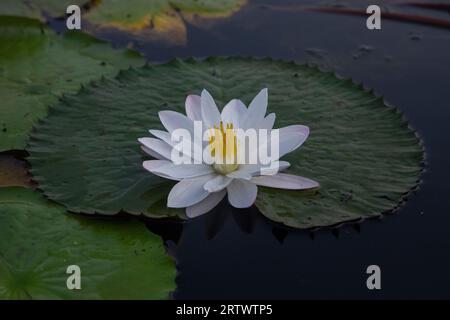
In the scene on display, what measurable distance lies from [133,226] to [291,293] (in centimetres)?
52

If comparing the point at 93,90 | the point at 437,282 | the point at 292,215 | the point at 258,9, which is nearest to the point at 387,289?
the point at 437,282

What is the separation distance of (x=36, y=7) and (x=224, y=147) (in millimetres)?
1789

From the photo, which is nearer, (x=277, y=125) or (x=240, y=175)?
(x=240, y=175)

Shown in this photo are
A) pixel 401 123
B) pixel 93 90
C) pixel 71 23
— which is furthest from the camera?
pixel 71 23

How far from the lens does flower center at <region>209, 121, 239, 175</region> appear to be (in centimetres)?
211

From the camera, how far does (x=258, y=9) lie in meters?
3.59

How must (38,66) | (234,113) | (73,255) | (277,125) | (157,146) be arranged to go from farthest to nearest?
(38,66) → (277,125) → (234,113) → (157,146) → (73,255)

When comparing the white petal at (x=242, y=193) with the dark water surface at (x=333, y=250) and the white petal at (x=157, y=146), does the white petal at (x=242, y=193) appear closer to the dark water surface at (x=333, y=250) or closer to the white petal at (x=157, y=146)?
the dark water surface at (x=333, y=250)

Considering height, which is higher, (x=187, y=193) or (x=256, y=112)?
(x=256, y=112)

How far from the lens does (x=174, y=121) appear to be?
7.48 feet

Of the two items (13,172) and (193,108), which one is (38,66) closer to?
(13,172)

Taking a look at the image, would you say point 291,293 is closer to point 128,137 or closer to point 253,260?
point 253,260

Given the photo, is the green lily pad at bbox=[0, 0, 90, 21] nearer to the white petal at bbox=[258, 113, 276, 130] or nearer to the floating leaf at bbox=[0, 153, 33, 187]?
the floating leaf at bbox=[0, 153, 33, 187]

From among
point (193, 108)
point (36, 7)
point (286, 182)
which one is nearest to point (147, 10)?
point (36, 7)
